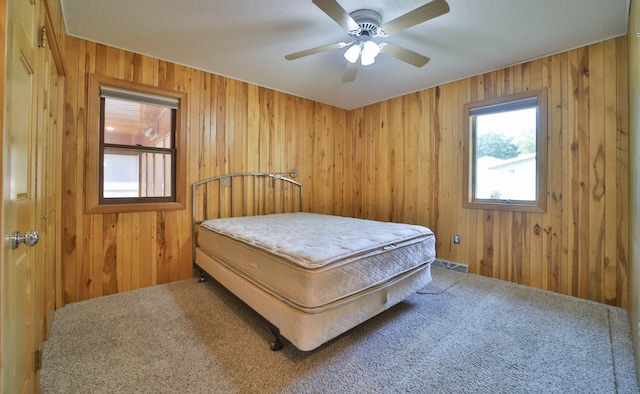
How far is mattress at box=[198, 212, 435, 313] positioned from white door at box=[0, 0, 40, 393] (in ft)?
3.68

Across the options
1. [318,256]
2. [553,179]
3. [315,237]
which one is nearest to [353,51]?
[315,237]

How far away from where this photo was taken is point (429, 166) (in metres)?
3.58

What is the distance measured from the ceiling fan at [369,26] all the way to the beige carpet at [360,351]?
→ 86.7 inches

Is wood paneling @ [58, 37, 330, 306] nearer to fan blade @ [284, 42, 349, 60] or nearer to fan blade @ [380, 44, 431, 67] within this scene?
fan blade @ [284, 42, 349, 60]

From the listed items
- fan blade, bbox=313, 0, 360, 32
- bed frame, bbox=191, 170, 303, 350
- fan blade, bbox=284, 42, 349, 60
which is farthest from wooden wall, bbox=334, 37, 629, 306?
fan blade, bbox=313, 0, 360, 32

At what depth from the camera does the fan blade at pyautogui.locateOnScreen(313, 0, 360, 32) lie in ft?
5.33

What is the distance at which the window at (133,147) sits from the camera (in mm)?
2474

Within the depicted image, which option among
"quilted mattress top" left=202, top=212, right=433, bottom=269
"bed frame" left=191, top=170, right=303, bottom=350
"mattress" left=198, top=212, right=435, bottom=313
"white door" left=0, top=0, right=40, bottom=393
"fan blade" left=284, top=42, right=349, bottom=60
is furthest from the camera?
"bed frame" left=191, top=170, right=303, bottom=350

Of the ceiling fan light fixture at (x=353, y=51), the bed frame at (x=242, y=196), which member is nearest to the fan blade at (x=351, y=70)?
the ceiling fan light fixture at (x=353, y=51)

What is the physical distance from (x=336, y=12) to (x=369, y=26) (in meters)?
0.47

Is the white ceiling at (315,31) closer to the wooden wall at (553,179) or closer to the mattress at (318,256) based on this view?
the wooden wall at (553,179)

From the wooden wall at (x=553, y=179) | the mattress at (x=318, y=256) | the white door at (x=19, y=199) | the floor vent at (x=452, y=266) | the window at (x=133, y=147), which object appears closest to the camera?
the white door at (x=19, y=199)

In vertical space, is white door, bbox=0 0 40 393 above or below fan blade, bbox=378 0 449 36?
below

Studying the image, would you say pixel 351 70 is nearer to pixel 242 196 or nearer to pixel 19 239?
pixel 242 196
